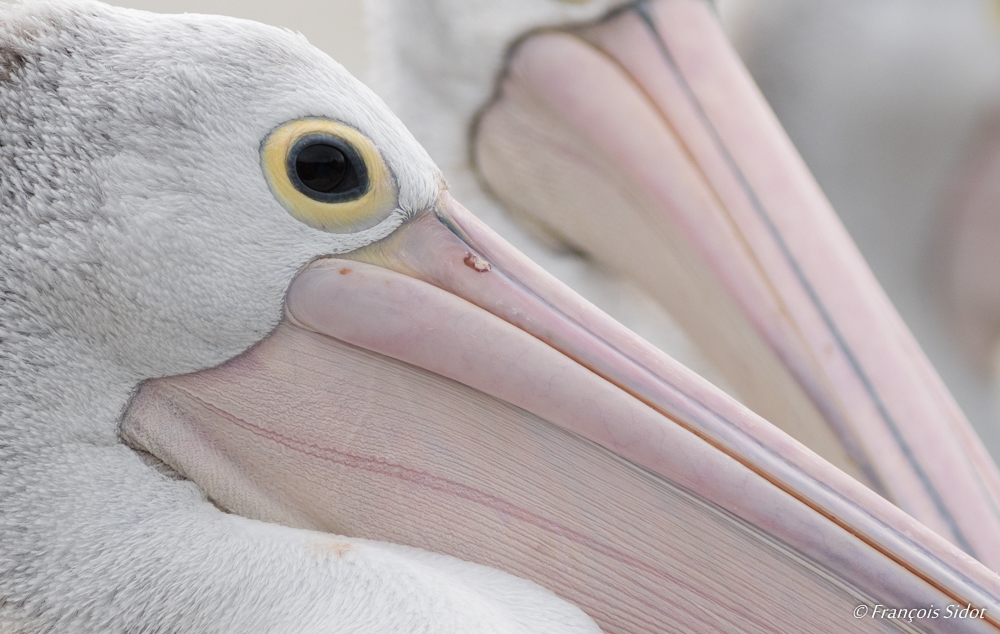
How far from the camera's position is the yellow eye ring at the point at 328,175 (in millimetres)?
704

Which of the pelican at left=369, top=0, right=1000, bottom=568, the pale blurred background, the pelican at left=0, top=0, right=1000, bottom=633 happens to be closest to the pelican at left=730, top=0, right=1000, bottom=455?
the pale blurred background

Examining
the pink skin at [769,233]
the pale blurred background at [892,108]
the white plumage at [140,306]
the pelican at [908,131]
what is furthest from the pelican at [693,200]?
the white plumage at [140,306]

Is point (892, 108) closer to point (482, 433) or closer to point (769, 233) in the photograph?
point (769, 233)

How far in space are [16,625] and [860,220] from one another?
→ 1.42m

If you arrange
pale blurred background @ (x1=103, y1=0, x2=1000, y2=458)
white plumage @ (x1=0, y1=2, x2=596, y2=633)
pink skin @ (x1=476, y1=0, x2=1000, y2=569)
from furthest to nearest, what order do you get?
pale blurred background @ (x1=103, y1=0, x2=1000, y2=458) < pink skin @ (x1=476, y1=0, x2=1000, y2=569) < white plumage @ (x1=0, y1=2, x2=596, y2=633)

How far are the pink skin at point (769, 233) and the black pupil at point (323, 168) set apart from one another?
1.99 ft

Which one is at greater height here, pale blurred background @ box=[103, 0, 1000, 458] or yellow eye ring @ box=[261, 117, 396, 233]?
pale blurred background @ box=[103, 0, 1000, 458]

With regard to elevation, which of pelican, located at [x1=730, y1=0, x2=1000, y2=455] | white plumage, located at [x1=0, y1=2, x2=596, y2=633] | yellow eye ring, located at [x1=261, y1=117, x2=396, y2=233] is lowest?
white plumage, located at [x1=0, y1=2, x2=596, y2=633]

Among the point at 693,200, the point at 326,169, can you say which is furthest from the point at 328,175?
the point at 693,200

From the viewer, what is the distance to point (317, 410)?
743mm

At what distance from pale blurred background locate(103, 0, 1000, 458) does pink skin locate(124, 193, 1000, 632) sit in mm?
919

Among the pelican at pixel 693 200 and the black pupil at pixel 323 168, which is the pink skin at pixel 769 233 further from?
the black pupil at pixel 323 168

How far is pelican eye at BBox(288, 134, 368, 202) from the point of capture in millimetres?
707

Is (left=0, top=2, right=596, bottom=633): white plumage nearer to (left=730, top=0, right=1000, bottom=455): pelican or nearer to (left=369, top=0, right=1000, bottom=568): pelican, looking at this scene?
(left=369, top=0, right=1000, bottom=568): pelican
